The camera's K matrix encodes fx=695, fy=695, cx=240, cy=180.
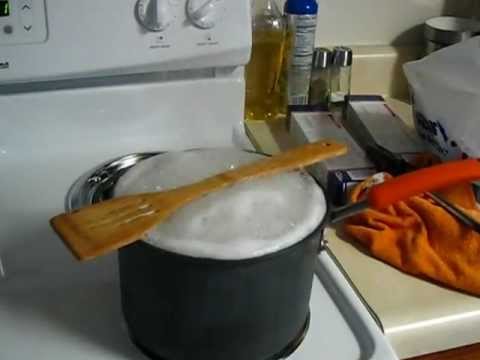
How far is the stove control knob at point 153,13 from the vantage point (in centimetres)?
81

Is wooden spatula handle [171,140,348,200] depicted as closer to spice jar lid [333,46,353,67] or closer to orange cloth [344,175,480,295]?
orange cloth [344,175,480,295]

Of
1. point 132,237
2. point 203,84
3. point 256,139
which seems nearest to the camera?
point 132,237

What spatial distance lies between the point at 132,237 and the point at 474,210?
0.48 metres

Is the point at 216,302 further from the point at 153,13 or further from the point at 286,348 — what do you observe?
the point at 153,13

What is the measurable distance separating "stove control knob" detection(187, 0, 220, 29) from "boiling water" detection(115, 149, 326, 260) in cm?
23

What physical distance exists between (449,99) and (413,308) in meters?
0.32

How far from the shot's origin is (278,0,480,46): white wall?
1183mm

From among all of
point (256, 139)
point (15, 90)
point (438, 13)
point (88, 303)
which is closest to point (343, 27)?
point (438, 13)

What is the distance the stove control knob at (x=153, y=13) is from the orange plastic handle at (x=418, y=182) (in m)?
0.34

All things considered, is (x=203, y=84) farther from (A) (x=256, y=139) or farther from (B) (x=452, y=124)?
(B) (x=452, y=124)

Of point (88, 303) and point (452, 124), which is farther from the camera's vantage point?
point (452, 124)

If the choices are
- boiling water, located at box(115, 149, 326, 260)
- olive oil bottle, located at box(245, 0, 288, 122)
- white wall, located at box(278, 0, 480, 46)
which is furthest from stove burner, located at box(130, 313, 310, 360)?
white wall, located at box(278, 0, 480, 46)

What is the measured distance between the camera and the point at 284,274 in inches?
22.0

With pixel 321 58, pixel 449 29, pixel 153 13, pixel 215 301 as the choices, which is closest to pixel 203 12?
pixel 153 13
